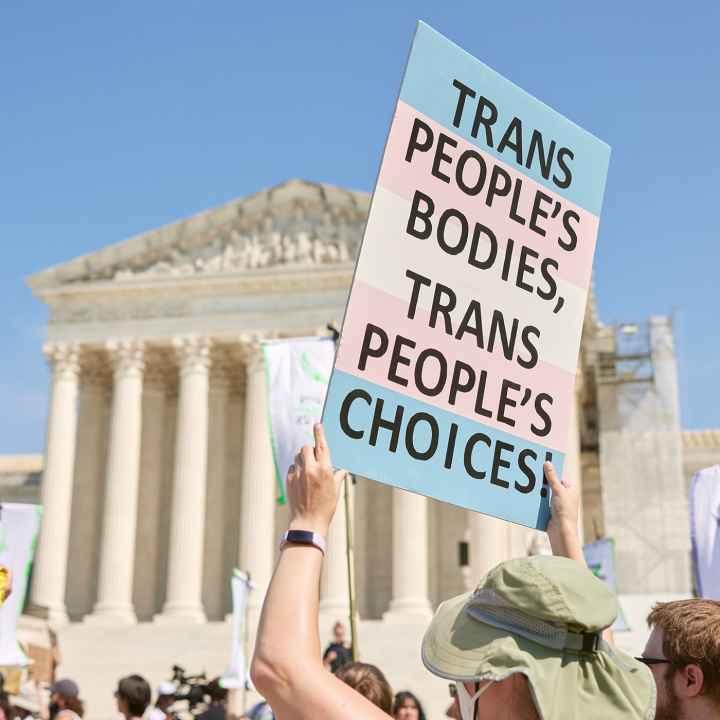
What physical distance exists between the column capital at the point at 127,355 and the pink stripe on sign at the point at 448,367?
5167 centimetres

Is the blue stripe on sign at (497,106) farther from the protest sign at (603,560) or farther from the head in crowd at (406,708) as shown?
the protest sign at (603,560)

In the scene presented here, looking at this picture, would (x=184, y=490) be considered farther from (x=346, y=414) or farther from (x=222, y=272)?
(x=346, y=414)

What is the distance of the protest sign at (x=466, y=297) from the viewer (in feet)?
17.7

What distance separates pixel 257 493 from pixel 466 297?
4893cm

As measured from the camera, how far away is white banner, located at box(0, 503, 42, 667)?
16000 millimetres

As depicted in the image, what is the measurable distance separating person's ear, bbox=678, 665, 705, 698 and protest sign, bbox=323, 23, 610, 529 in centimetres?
154

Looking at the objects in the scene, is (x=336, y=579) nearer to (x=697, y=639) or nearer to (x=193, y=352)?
(x=193, y=352)

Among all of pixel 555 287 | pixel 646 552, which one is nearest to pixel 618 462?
pixel 646 552

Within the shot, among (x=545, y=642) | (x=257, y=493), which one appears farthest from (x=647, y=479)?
(x=545, y=642)

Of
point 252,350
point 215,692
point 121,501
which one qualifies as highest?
point 252,350

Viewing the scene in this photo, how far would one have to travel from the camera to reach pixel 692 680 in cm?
411

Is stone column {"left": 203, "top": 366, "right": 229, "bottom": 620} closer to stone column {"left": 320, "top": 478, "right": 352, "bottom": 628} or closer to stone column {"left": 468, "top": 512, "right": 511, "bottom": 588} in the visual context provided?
stone column {"left": 320, "top": 478, "right": 352, "bottom": 628}

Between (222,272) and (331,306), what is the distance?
220 inches

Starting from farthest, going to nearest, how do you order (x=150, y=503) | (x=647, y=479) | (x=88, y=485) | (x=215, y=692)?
(x=647, y=479)
(x=88, y=485)
(x=150, y=503)
(x=215, y=692)
